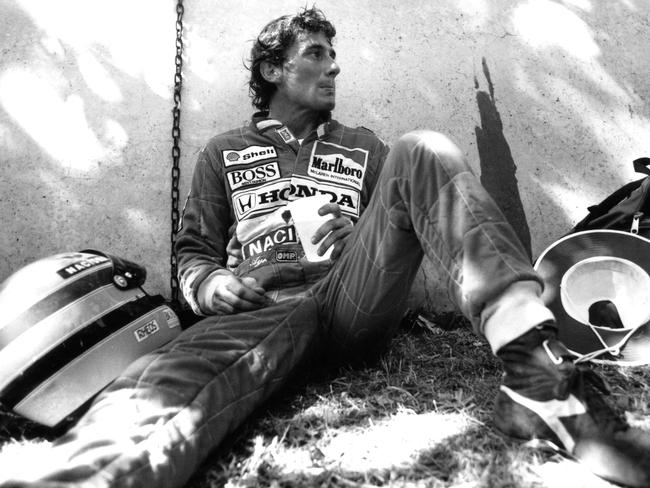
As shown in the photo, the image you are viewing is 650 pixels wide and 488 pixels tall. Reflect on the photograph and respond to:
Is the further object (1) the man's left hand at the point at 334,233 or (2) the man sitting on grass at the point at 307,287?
(1) the man's left hand at the point at 334,233

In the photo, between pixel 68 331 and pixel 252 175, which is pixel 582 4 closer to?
pixel 252 175

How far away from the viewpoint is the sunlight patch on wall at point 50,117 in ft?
10.4

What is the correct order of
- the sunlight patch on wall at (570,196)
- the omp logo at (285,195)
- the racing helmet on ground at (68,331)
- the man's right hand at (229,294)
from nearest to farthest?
1. the racing helmet on ground at (68,331)
2. the man's right hand at (229,294)
3. the omp logo at (285,195)
4. the sunlight patch on wall at (570,196)

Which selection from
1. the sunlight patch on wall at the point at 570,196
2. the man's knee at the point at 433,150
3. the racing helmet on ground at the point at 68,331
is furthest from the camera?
the sunlight patch on wall at the point at 570,196

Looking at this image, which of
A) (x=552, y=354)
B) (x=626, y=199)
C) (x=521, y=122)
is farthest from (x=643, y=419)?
(x=521, y=122)

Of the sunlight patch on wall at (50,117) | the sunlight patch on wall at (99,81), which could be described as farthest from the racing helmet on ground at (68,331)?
the sunlight patch on wall at (99,81)

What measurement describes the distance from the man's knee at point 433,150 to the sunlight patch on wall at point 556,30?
6.04 ft

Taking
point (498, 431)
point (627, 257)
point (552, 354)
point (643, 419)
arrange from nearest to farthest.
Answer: point (552, 354)
point (498, 431)
point (643, 419)
point (627, 257)

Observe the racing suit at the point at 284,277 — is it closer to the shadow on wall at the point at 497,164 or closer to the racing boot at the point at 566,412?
the racing boot at the point at 566,412

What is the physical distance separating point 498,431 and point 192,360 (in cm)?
89

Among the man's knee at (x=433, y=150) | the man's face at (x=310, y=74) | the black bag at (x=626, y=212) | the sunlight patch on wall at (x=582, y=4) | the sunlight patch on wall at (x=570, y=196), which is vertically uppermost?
the sunlight patch on wall at (x=582, y=4)

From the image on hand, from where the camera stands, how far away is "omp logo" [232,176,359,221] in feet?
8.67

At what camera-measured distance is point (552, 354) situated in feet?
4.69

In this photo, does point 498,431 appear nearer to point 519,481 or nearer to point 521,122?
point 519,481
